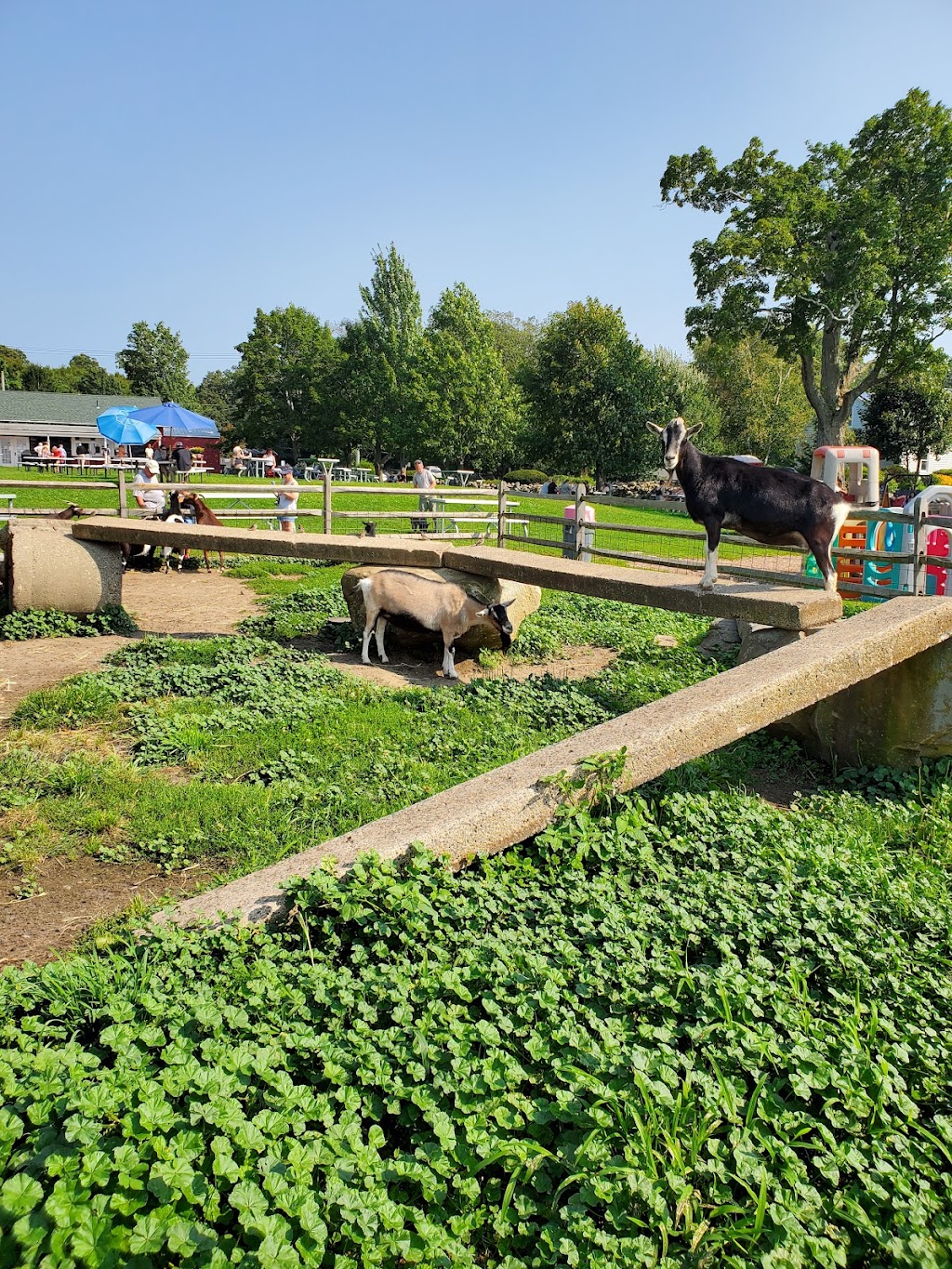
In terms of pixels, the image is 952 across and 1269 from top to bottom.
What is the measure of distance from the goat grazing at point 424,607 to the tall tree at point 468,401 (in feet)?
123

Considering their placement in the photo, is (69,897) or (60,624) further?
(60,624)

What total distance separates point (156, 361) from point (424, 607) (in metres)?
82.2

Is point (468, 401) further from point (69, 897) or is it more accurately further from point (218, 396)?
point (218, 396)

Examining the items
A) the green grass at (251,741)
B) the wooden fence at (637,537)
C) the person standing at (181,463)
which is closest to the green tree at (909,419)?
the wooden fence at (637,537)

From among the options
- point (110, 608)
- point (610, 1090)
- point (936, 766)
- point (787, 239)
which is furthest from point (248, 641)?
point (787, 239)

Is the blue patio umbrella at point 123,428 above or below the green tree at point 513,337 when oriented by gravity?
below

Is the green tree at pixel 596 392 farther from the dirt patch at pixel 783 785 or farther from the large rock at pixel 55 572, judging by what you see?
the dirt patch at pixel 783 785

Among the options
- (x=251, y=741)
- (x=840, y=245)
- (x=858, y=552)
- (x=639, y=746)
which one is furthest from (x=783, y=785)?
(x=840, y=245)

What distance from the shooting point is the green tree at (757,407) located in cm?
4594

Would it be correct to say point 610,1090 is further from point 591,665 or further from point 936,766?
point 591,665

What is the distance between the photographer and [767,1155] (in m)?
2.32

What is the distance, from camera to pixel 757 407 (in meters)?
46.4

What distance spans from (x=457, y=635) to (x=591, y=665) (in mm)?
1344

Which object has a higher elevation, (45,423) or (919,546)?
(45,423)
